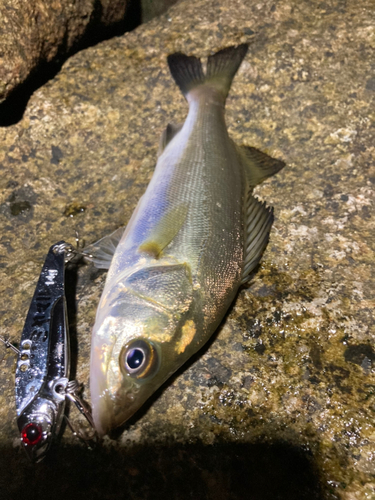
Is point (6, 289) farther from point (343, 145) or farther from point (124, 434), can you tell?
point (343, 145)

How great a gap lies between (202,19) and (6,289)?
2480 millimetres

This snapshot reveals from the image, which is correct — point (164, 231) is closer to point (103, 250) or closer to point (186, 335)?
point (103, 250)

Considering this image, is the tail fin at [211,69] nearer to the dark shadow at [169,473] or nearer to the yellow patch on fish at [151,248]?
the yellow patch on fish at [151,248]

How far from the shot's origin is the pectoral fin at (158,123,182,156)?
7.24 feet

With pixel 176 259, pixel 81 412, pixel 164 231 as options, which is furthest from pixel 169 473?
pixel 164 231

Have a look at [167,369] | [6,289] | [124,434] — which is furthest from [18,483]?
[6,289]

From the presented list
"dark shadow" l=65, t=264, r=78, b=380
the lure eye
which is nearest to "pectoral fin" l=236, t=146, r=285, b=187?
"dark shadow" l=65, t=264, r=78, b=380

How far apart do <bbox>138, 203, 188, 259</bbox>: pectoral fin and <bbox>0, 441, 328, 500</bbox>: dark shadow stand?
875 millimetres

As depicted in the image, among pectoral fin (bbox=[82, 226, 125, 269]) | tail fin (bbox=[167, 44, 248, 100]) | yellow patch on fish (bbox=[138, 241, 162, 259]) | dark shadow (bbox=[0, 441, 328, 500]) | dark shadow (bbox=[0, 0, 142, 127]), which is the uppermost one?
dark shadow (bbox=[0, 0, 142, 127])

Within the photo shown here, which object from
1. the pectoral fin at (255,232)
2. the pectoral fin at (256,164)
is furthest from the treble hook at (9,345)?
the pectoral fin at (256,164)

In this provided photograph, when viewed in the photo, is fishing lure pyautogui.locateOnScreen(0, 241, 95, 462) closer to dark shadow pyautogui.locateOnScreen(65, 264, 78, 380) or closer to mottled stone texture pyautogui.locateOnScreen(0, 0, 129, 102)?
dark shadow pyautogui.locateOnScreen(65, 264, 78, 380)

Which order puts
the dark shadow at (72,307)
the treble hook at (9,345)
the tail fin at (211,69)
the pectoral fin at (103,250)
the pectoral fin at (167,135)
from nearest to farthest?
1. the treble hook at (9,345)
2. the dark shadow at (72,307)
3. the pectoral fin at (103,250)
4. the pectoral fin at (167,135)
5. the tail fin at (211,69)

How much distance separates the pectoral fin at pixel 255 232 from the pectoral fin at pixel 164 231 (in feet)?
1.23

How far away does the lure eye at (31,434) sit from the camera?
1.32 m
